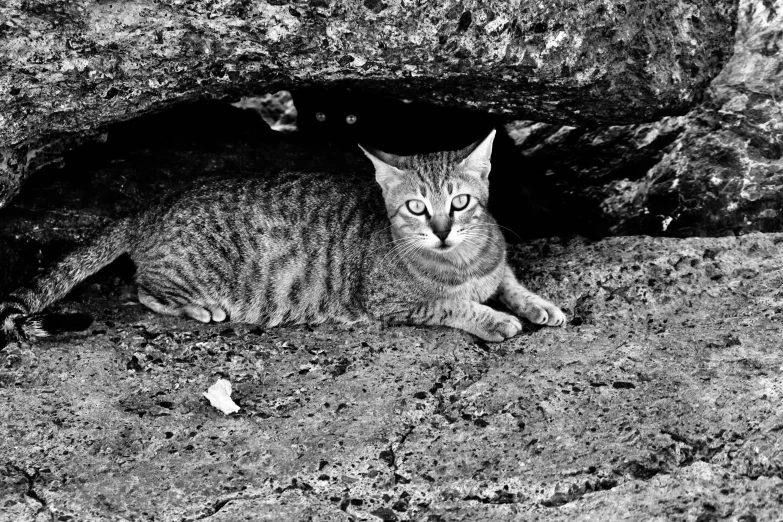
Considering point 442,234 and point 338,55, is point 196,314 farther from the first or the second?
point 338,55

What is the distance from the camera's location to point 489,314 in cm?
478

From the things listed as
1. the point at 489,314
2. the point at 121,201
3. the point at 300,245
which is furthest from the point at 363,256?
the point at 121,201

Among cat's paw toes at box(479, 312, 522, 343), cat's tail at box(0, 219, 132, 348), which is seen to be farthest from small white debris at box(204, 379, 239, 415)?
cat's paw toes at box(479, 312, 522, 343)

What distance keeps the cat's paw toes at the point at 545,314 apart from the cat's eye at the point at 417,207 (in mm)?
808

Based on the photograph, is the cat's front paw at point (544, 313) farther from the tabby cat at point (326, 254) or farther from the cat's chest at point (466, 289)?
the cat's chest at point (466, 289)

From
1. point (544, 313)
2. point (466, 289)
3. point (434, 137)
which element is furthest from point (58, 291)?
point (544, 313)

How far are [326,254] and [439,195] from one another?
0.91 metres

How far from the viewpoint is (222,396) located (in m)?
4.26

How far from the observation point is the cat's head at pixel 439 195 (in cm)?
468

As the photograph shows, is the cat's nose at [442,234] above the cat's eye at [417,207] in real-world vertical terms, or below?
below

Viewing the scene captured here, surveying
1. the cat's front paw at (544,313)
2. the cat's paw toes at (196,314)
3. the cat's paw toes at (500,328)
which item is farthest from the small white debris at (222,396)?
the cat's front paw at (544,313)

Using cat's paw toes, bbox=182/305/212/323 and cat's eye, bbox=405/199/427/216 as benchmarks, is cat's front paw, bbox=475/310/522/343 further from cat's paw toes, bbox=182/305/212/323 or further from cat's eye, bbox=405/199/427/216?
cat's paw toes, bbox=182/305/212/323

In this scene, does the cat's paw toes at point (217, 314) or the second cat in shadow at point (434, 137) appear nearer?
the cat's paw toes at point (217, 314)

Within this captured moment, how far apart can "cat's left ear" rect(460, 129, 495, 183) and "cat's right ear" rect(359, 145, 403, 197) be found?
0.38 meters
